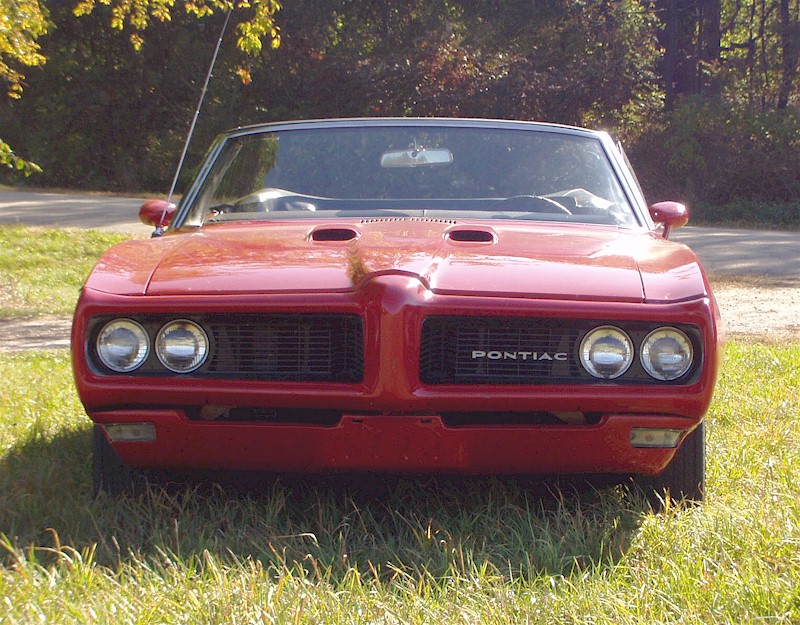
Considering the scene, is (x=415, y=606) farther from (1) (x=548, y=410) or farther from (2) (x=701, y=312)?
(2) (x=701, y=312)

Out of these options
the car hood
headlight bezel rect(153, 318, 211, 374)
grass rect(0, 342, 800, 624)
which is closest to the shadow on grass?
grass rect(0, 342, 800, 624)

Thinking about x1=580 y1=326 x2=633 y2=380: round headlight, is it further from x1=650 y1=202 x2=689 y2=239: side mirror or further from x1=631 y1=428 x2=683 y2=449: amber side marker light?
x1=650 y1=202 x2=689 y2=239: side mirror

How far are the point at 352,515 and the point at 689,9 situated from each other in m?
29.2

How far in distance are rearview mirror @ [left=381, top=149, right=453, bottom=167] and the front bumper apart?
1.56 meters

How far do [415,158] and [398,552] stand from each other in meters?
1.75

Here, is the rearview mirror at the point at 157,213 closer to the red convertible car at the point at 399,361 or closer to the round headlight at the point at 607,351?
the red convertible car at the point at 399,361

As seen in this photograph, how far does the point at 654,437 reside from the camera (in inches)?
109

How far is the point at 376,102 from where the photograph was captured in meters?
23.2

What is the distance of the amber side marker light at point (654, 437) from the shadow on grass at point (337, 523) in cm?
28

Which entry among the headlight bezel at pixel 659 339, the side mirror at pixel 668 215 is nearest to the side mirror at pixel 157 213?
the side mirror at pixel 668 215

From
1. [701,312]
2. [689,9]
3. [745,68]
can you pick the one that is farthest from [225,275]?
[689,9]

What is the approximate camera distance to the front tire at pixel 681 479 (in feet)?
10.3

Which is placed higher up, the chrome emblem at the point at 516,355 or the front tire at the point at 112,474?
the chrome emblem at the point at 516,355

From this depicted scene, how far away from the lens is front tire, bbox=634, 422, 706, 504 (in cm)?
313
